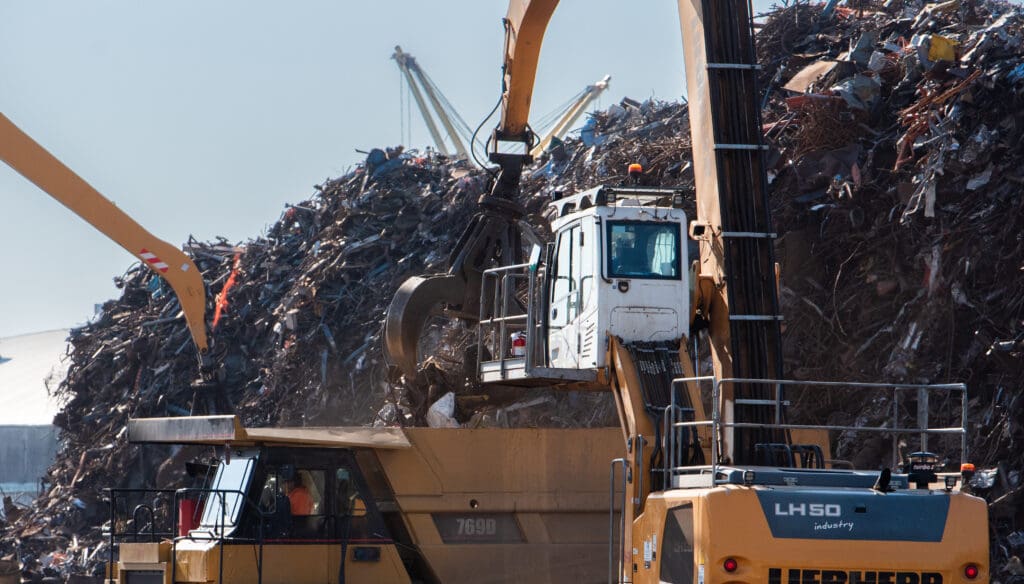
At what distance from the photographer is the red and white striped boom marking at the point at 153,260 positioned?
21328mm

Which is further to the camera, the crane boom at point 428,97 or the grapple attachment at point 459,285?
the crane boom at point 428,97

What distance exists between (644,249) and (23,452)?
2618 centimetres

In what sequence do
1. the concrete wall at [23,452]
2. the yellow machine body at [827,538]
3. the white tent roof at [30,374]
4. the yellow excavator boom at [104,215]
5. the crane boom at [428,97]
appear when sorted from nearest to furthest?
the yellow machine body at [827,538], the yellow excavator boom at [104,215], the concrete wall at [23,452], the white tent roof at [30,374], the crane boom at [428,97]

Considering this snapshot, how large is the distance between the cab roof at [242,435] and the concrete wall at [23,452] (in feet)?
73.5

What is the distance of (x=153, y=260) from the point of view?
70.7 feet

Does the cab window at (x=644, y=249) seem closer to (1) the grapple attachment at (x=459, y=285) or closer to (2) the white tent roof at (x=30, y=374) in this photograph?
(1) the grapple attachment at (x=459, y=285)

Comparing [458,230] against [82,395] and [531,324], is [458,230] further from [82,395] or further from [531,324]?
[531,324]

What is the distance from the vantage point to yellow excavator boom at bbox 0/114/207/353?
1925 centimetres

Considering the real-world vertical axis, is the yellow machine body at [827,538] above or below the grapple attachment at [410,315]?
below

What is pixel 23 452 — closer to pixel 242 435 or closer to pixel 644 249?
pixel 242 435

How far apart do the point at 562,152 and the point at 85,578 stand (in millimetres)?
10793

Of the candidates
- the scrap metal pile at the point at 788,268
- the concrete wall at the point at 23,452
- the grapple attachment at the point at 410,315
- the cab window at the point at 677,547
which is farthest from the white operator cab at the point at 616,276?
the concrete wall at the point at 23,452

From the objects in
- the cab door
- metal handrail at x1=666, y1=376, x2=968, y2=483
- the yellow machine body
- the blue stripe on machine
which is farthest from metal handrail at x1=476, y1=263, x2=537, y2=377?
the blue stripe on machine

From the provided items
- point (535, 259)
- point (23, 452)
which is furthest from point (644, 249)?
point (23, 452)
